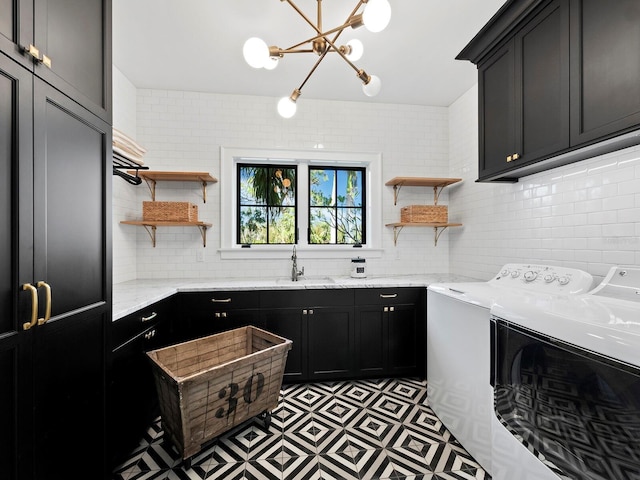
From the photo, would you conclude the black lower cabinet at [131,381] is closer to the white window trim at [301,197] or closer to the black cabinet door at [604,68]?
the white window trim at [301,197]

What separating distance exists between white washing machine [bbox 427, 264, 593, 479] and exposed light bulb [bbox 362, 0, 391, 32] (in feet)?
4.37

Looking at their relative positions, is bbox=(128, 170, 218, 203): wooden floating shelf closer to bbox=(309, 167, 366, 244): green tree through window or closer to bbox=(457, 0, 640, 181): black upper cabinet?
bbox=(309, 167, 366, 244): green tree through window

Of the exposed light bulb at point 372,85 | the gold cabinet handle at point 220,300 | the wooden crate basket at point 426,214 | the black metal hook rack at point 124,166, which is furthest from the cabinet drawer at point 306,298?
the exposed light bulb at point 372,85

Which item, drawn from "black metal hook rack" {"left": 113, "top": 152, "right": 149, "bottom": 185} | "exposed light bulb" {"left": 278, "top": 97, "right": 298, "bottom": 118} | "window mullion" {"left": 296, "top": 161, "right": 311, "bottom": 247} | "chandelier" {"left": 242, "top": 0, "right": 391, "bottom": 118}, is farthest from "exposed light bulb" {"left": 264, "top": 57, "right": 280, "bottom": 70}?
"window mullion" {"left": 296, "top": 161, "right": 311, "bottom": 247}

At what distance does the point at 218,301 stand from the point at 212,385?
0.89 metres

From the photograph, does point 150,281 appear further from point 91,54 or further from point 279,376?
point 91,54

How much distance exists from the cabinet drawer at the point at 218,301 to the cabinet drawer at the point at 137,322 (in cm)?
18

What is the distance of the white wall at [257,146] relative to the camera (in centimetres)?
296

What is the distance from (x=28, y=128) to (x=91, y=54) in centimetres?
53

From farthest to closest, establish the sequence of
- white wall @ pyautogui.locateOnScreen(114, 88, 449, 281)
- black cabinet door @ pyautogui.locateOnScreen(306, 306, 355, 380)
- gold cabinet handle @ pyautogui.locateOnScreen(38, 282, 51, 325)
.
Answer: white wall @ pyautogui.locateOnScreen(114, 88, 449, 281) → black cabinet door @ pyautogui.locateOnScreen(306, 306, 355, 380) → gold cabinet handle @ pyautogui.locateOnScreen(38, 282, 51, 325)

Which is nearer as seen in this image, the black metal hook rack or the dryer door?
the dryer door

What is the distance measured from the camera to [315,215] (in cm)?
332

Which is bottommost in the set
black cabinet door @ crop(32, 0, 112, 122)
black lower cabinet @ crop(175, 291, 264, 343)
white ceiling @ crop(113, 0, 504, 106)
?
black lower cabinet @ crop(175, 291, 264, 343)

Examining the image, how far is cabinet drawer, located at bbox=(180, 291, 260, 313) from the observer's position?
8.13ft
